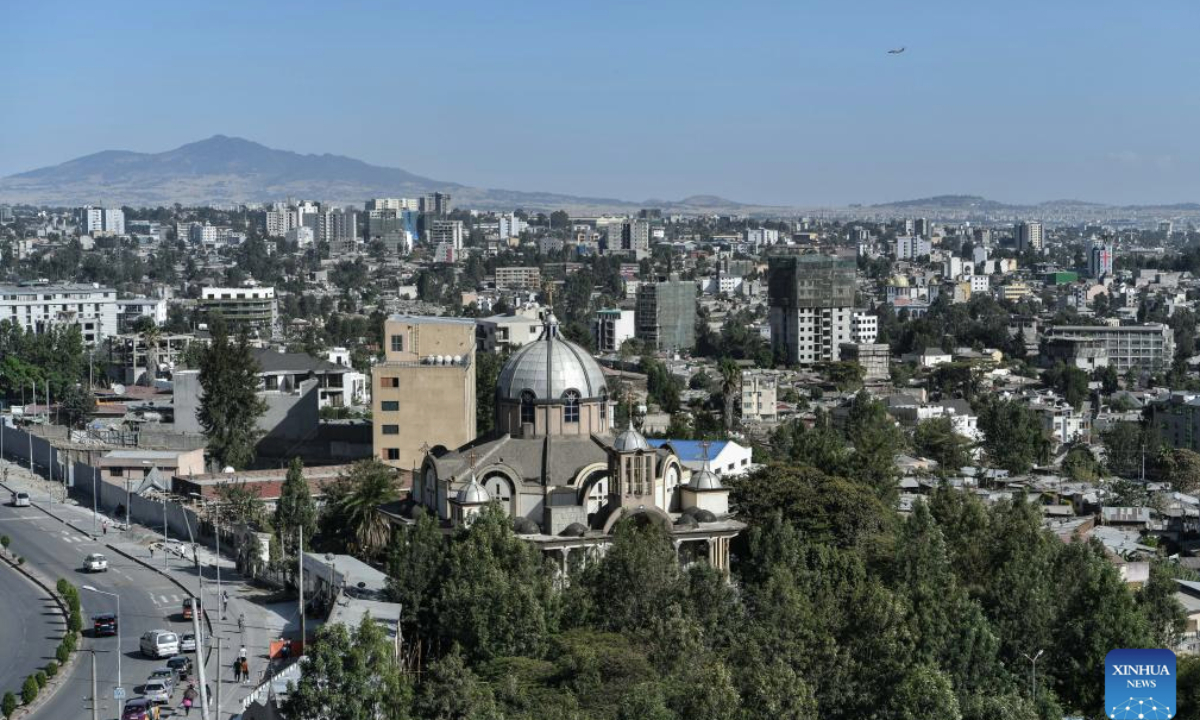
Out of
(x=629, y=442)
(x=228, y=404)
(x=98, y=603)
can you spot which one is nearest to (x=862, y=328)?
(x=228, y=404)

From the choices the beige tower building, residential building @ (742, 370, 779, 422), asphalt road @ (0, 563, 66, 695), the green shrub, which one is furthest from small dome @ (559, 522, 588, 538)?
residential building @ (742, 370, 779, 422)

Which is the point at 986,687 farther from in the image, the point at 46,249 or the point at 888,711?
the point at 46,249

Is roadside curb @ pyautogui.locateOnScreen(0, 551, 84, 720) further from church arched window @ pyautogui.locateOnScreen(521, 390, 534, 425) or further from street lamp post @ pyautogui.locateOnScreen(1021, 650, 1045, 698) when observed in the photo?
street lamp post @ pyautogui.locateOnScreen(1021, 650, 1045, 698)

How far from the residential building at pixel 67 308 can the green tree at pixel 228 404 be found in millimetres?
41345

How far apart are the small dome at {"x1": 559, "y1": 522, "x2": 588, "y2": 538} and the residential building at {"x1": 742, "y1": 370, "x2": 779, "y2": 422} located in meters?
44.3

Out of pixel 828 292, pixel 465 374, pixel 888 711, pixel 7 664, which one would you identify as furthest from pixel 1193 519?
pixel 828 292

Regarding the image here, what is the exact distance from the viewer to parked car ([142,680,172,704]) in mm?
28984

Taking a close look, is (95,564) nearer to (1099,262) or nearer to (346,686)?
(346,686)

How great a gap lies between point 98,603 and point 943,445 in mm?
37341

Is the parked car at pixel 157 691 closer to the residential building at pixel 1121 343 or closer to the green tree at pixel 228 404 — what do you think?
the green tree at pixel 228 404

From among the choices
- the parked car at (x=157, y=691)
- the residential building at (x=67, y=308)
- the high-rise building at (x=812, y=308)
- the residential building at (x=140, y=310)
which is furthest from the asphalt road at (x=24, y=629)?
the high-rise building at (x=812, y=308)

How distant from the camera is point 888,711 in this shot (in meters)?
26.0

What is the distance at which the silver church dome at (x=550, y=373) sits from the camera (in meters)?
39.1

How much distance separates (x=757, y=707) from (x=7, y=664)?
14.1 m
